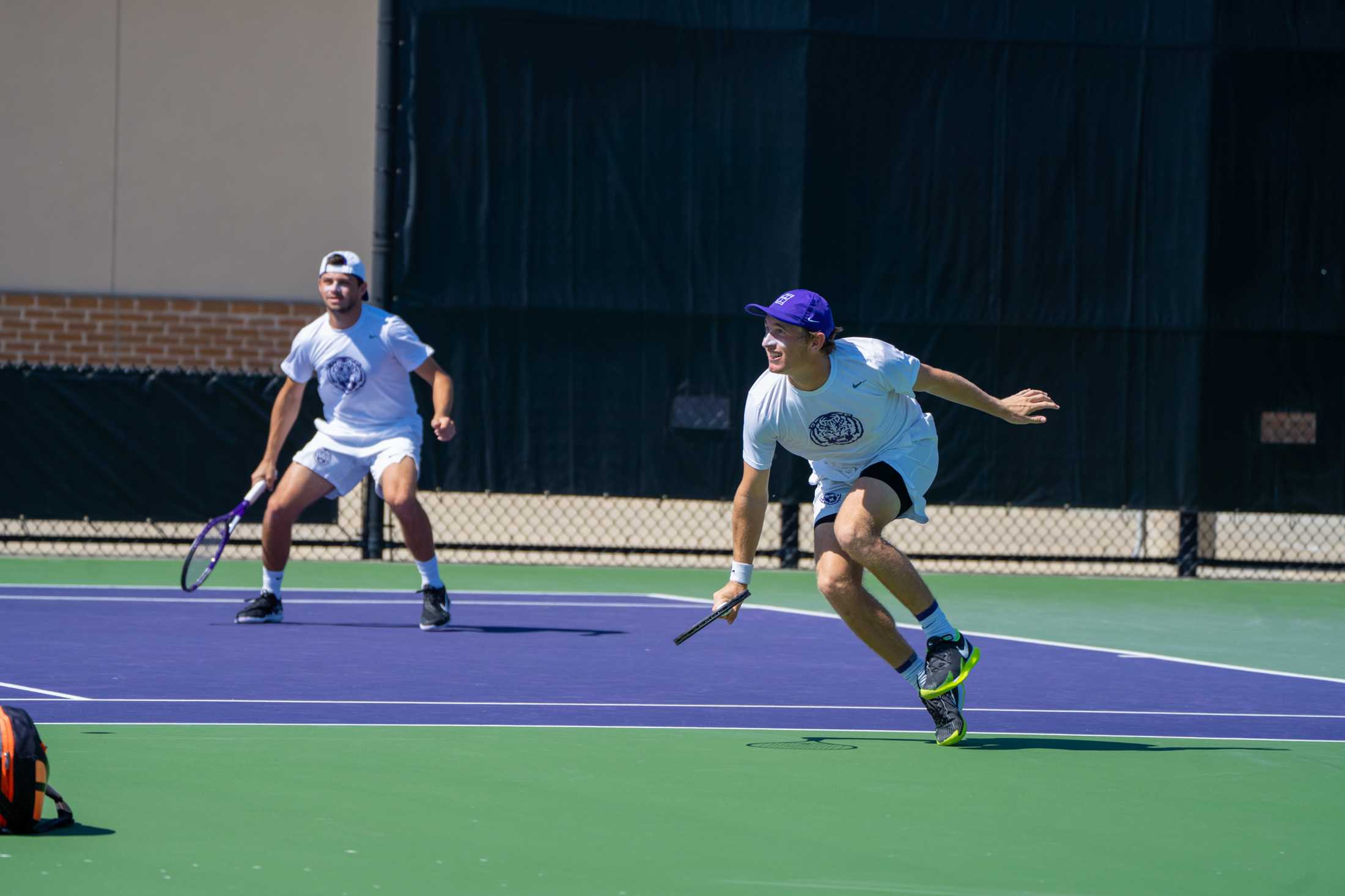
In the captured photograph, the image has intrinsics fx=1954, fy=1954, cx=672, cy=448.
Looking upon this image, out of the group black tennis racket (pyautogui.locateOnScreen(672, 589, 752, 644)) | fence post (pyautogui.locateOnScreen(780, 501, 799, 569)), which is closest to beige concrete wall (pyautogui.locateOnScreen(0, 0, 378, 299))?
fence post (pyautogui.locateOnScreen(780, 501, 799, 569))

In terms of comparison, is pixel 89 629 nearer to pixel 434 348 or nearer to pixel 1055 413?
pixel 434 348

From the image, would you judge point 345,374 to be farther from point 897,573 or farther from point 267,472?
point 897,573

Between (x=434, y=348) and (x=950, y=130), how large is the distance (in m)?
3.95

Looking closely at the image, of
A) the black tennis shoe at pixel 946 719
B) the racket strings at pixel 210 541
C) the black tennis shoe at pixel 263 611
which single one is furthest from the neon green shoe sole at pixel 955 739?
the racket strings at pixel 210 541

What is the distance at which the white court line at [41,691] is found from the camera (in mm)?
7404

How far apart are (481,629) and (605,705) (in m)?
2.81

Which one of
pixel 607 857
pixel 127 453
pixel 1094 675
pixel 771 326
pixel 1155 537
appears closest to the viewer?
pixel 607 857

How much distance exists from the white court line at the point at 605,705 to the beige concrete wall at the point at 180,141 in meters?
11.3

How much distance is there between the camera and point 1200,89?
45.3ft

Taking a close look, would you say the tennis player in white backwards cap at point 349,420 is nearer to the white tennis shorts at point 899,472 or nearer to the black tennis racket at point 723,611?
the white tennis shorts at point 899,472

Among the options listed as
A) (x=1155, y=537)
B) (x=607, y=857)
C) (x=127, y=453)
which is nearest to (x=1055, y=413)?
(x=1155, y=537)

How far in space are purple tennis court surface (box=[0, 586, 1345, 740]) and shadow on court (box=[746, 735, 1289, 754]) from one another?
0.72 ft

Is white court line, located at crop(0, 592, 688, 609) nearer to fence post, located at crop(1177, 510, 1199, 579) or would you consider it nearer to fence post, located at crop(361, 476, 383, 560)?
fence post, located at crop(361, 476, 383, 560)

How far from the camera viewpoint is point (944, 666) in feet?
21.9
